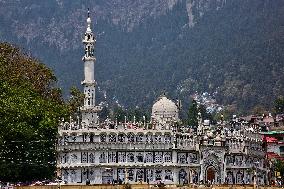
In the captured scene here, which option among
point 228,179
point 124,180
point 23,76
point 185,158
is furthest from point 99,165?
point 23,76

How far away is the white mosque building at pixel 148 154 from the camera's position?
8669 centimetres

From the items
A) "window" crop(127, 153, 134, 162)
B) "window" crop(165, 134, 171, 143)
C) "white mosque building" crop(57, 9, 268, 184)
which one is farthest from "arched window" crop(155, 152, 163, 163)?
"window" crop(127, 153, 134, 162)

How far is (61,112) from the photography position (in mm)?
101562

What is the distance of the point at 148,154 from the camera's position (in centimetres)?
8775

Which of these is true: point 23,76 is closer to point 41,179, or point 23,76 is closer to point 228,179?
point 41,179

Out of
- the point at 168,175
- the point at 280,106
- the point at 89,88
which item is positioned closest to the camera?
the point at 168,175

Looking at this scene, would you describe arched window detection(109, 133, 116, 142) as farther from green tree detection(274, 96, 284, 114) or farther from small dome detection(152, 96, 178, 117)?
green tree detection(274, 96, 284, 114)

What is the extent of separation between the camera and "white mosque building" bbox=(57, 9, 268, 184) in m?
86.7

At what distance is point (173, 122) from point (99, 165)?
1082 cm

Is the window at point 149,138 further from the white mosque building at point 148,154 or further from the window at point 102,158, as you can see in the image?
the window at point 102,158

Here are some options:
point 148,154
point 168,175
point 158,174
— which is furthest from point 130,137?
point 168,175

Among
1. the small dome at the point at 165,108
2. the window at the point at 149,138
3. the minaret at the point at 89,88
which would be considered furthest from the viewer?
the small dome at the point at 165,108

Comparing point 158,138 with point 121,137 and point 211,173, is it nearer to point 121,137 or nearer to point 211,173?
point 121,137

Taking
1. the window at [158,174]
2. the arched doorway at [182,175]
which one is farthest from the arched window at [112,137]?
the arched doorway at [182,175]
